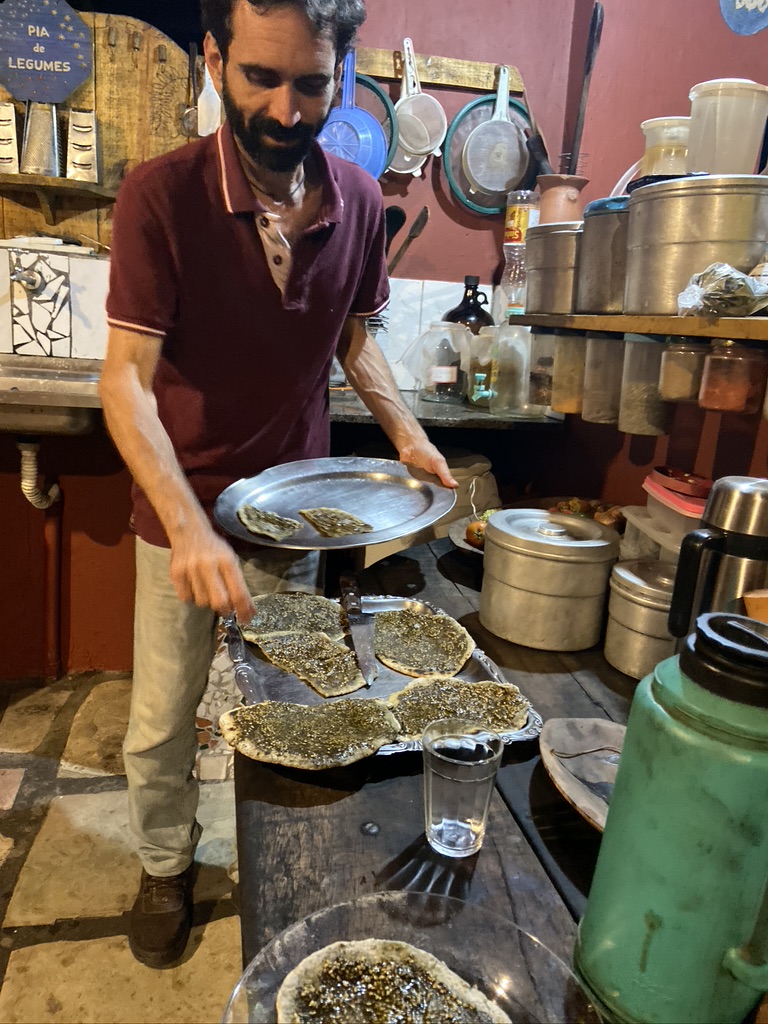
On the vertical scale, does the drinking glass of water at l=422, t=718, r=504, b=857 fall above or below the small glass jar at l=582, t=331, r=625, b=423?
below

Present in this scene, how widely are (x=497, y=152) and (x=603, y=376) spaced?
169cm

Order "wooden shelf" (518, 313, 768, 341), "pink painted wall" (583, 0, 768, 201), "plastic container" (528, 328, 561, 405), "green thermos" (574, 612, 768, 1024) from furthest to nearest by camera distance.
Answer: "plastic container" (528, 328, 561, 405)
"pink painted wall" (583, 0, 768, 201)
"wooden shelf" (518, 313, 768, 341)
"green thermos" (574, 612, 768, 1024)

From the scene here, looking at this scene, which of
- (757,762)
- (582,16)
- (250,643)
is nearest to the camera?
(757,762)

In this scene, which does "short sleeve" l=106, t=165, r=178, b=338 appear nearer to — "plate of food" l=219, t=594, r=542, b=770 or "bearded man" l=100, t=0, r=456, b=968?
"bearded man" l=100, t=0, r=456, b=968

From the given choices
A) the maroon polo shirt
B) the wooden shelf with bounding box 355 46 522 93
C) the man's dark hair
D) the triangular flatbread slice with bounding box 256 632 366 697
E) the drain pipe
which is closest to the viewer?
the triangular flatbread slice with bounding box 256 632 366 697

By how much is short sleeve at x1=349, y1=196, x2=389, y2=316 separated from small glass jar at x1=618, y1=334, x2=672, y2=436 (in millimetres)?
617

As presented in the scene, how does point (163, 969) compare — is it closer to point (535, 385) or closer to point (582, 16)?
point (535, 385)

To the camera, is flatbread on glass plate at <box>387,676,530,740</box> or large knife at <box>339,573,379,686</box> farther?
large knife at <box>339,573,379,686</box>

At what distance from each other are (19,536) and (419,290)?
177 centimetres

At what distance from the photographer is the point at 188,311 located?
4.61 ft

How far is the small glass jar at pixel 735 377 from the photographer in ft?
3.65

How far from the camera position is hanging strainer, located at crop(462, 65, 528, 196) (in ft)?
9.05

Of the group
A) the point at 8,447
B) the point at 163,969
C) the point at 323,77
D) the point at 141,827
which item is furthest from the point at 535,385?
the point at 8,447

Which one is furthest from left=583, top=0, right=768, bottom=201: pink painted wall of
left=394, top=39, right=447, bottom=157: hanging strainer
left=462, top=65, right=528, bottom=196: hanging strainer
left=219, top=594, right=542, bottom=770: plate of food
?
left=219, top=594, right=542, bottom=770: plate of food
